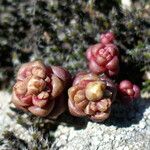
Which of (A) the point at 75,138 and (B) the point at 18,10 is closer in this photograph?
(A) the point at 75,138

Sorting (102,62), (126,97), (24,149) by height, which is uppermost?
(102,62)

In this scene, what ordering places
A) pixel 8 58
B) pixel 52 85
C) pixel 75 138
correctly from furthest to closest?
pixel 8 58 → pixel 75 138 → pixel 52 85

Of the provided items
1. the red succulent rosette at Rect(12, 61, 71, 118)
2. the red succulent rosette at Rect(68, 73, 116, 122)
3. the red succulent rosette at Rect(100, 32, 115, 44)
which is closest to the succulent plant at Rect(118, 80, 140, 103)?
the red succulent rosette at Rect(68, 73, 116, 122)

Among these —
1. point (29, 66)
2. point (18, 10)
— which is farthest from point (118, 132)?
point (18, 10)

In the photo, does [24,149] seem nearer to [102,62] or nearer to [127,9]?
[102,62]

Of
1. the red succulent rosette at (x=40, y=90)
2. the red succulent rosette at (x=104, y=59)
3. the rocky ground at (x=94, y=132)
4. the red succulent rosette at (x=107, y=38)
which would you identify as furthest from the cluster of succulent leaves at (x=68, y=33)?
the red succulent rosette at (x=40, y=90)

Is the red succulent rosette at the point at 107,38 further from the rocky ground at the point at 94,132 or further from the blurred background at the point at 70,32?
the rocky ground at the point at 94,132

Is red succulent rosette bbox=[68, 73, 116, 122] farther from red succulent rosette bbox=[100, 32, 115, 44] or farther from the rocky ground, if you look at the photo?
red succulent rosette bbox=[100, 32, 115, 44]
